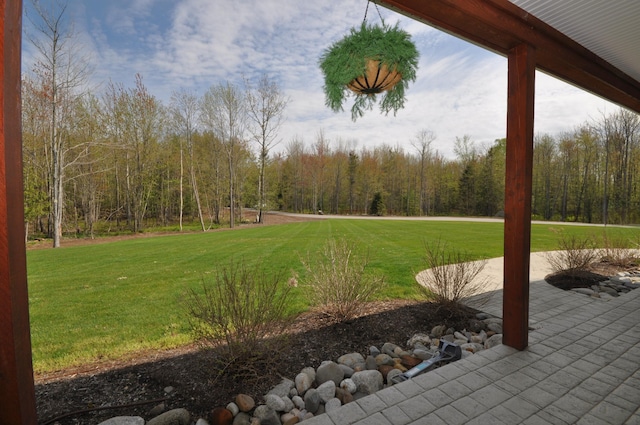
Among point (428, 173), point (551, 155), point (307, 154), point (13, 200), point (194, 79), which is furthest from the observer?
point (428, 173)

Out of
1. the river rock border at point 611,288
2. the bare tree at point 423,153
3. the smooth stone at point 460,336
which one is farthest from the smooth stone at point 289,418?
the bare tree at point 423,153

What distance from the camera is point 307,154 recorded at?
28.9 metres

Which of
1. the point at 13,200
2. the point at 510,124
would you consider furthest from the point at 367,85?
the point at 13,200

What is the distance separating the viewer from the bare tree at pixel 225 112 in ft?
55.1

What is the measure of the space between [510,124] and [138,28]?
8.07m

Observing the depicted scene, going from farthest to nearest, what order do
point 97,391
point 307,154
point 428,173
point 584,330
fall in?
point 428,173 → point 307,154 → point 584,330 → point 97,391

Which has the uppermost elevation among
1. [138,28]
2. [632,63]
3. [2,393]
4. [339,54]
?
[138,28]

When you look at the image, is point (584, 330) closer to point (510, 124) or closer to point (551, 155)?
point (510, 124)

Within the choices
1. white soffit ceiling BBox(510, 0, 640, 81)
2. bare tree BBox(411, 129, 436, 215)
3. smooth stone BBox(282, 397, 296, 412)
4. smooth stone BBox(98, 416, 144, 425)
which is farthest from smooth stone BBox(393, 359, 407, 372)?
bare tree BBox(411, 129, 436, 215)

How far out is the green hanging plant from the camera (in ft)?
5.91

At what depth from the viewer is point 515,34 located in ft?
7.20

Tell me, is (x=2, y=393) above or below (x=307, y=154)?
below

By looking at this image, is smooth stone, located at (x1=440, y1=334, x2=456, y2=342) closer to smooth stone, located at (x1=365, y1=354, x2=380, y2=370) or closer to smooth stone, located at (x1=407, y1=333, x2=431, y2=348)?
smooth stone, located at (x1=407, y1=333, x2=431, y2=348)

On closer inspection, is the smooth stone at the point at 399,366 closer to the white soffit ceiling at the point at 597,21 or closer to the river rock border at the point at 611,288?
the white soffit ceiling at the point at 597,21
